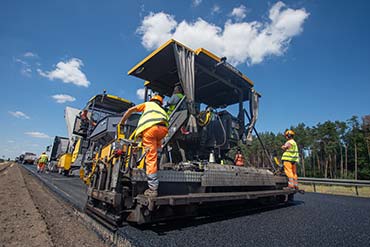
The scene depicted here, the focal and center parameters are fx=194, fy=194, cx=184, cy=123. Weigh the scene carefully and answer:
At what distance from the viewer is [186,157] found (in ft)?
12.7

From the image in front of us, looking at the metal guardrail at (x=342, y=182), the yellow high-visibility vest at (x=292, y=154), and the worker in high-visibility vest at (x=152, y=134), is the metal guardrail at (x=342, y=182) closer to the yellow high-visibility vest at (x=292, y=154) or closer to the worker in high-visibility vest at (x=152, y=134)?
the yellow high-visibility vest at (x=292, y=154)

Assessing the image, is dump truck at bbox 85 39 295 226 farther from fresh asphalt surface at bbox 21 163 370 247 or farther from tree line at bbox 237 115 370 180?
tree line at bbox 237 115 370 180

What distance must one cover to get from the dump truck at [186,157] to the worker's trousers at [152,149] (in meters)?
0.09

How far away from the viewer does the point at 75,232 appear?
224 cm

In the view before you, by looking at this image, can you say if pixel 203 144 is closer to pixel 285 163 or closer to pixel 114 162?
pixel 285 163

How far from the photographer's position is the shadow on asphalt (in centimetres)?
224

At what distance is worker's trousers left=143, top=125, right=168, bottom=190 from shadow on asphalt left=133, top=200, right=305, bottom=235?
0.54m

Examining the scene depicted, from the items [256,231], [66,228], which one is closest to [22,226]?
[66,228]

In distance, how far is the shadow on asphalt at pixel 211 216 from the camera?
7.36 ft

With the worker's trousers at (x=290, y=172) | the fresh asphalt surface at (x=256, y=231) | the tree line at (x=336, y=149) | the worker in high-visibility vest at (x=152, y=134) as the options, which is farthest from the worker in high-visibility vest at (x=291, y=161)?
the tree line at (x=336, y=149)

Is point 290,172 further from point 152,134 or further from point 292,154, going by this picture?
point 152,134

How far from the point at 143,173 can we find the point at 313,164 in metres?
37.6

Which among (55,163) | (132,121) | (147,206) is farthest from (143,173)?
(55,163)

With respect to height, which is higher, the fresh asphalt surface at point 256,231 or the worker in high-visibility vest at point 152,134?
the worker in high-visibility vest at point 152,134
